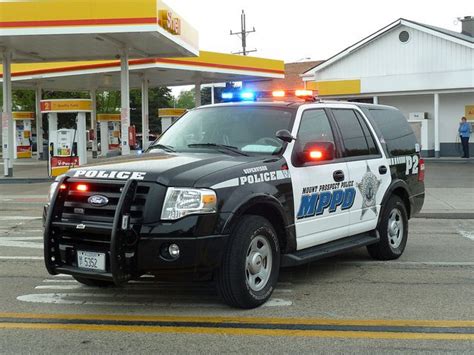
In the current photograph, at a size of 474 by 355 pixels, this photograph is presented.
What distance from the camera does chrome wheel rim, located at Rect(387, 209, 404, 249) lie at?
24.3ft

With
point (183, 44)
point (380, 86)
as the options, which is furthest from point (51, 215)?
point (380, 86)

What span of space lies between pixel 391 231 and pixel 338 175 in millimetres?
1598

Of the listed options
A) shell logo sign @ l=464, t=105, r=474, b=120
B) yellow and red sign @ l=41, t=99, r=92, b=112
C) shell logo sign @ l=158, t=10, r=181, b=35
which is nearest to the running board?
shell logo sign @ l=158, t=10, r=181, b=35

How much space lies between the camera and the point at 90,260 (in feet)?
16.2

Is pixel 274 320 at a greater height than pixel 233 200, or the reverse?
pixel 233 200

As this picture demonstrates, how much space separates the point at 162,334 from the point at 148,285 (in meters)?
1.53

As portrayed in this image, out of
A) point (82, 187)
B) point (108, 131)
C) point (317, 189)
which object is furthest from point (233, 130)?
point (108, 131)

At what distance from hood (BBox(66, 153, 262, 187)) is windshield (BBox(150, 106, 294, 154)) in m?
0.34

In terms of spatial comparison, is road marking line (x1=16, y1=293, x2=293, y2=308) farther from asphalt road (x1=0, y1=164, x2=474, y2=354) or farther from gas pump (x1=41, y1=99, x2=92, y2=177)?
gas pump (x1=41, y1=99, x2=92, y2=177)

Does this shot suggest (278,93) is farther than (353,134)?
Yes

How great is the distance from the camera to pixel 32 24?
1816 centimetres

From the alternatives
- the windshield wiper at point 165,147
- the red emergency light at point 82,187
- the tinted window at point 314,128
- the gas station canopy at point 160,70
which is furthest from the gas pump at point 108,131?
the red emergency light at point 82,187

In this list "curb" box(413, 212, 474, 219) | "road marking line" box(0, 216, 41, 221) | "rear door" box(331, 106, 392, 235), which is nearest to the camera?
"rear door" box(331, 106, 392, 235)

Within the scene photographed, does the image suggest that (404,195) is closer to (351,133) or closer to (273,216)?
(351,133)
